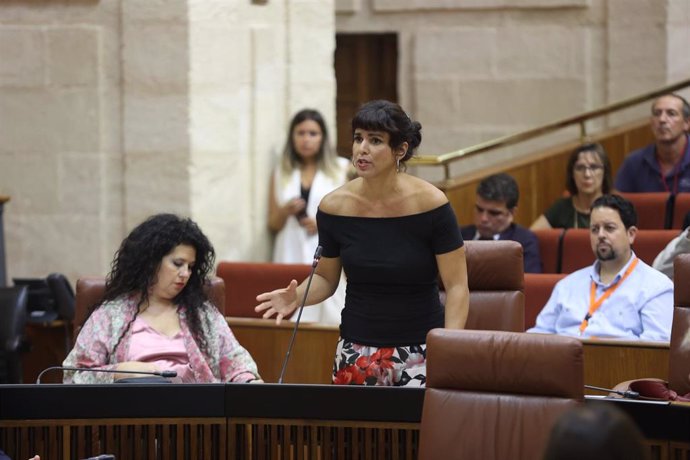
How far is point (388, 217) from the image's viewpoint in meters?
3.57

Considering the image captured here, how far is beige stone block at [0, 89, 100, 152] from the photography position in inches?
245

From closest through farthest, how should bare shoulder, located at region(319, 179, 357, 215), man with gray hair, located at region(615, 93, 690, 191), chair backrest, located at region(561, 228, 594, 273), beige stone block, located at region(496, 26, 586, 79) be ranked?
1. bare shoulder, located at region(319, 179, 357, 215)
2. chair backrest, located at region(561, 228, 594, 273)
3. man with gray hair, located at region(615, 93, 690, 191)
4. beige stone block, located at region(496, 26, 586, 79)

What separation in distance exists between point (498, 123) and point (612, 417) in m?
7.37

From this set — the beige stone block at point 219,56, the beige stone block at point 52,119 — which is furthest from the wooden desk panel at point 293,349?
the beige stone block at point 52,119

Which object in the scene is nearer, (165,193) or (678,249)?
(678,249)

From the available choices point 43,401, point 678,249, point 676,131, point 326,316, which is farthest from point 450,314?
point 676,131

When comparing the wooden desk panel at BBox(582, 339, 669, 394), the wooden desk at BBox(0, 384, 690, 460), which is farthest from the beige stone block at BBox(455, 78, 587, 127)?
the wooden desk at BBox(0, 384, 690, 460)

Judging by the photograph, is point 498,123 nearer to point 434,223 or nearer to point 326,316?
point 326,316

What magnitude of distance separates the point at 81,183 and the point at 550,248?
7.41 feet

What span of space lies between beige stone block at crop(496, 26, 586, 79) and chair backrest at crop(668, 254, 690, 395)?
4.99 metres

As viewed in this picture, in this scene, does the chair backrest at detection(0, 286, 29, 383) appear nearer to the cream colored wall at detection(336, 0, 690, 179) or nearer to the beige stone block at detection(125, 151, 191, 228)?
the beige stone block at detection(125, 151, 191, 228)

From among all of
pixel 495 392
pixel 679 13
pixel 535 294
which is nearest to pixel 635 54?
pixel 679 13

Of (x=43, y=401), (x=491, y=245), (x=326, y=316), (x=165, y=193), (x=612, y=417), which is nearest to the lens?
(x=612, y=417)

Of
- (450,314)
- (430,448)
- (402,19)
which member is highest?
(402,19)
